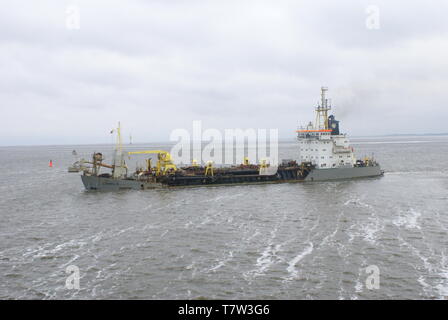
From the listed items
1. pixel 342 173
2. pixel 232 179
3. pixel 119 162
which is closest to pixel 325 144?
pixel 342 173

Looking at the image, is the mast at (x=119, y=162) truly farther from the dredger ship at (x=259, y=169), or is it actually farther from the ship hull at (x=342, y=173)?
the ship hull at (x=342, y=173)

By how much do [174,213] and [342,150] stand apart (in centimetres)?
3276

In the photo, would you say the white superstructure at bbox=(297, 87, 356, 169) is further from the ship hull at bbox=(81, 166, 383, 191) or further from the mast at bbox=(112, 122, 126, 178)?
the mast at bbox=(112, 122, 126, 178)

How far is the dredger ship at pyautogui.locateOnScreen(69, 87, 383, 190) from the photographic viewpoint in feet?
162

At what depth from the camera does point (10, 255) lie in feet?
75.7

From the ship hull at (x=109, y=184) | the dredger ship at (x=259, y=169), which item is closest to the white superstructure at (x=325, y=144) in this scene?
the dredger ship at (x=259, y=169)

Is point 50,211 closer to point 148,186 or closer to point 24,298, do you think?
point 148,186

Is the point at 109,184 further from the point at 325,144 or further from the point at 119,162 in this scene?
the point at 325,144

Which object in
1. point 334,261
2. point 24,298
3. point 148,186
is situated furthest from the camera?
point 148,186

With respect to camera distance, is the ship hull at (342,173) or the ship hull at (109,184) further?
the ship hull at (342,173)

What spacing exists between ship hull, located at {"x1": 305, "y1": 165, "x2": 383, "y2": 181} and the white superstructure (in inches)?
40.4

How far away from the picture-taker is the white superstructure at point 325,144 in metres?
56.0

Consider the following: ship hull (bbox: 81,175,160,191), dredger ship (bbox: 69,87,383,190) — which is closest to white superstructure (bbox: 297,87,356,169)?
dredger ship (bbox: 69,87,383,190)
